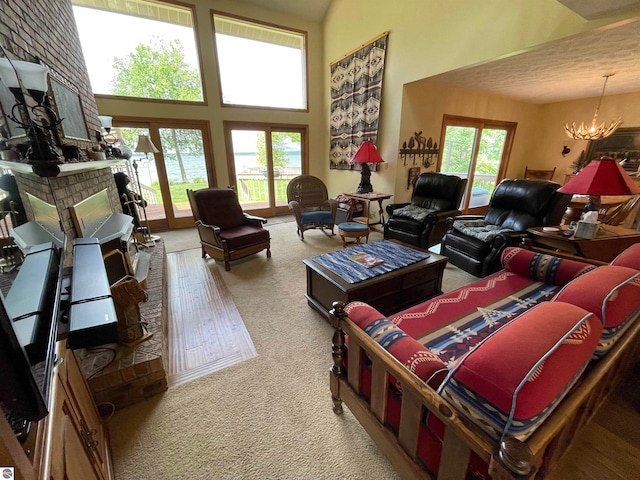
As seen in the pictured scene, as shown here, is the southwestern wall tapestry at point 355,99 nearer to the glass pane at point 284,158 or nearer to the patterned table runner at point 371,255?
the glass pane at point 284,158

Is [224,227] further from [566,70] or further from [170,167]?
[566,70]

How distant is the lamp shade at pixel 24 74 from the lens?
1.28 m

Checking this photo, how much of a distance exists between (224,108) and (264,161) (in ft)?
3.87

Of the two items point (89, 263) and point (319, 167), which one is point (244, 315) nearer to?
point (89, 263)

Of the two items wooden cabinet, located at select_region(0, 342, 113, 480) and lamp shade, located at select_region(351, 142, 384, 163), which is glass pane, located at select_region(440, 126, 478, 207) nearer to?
lamp shade, located at select_region(351, 142, 384, 163)

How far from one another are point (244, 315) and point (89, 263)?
133 cm

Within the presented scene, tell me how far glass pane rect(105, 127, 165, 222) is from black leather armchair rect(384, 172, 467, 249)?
3.92 metres

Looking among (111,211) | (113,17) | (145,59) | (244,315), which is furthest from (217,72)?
(244,315)

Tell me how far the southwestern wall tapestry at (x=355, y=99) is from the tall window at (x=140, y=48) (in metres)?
2.54

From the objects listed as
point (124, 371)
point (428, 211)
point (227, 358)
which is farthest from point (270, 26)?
Result: point (124, 371)

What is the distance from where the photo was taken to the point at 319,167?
19.5 feet

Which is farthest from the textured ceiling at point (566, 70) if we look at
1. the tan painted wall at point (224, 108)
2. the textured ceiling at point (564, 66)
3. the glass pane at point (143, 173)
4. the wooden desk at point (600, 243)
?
the glass pane at point (143, 173)

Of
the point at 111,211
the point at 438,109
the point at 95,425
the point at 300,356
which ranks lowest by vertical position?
the point at 300,356

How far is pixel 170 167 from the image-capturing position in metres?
4.70
